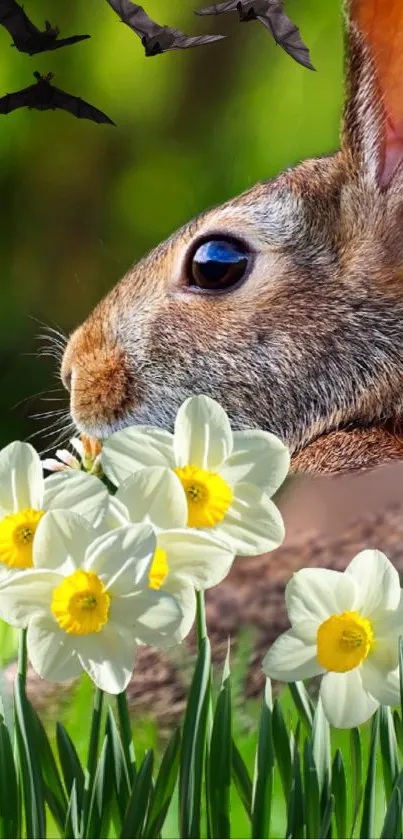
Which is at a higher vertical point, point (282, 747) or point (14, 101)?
point (14, 101)

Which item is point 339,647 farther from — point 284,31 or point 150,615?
point 284,31

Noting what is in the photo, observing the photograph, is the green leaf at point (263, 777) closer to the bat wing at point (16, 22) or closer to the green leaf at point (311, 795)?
the green leaf at point (311, 795)

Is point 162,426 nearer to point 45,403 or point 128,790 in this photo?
point 45,403

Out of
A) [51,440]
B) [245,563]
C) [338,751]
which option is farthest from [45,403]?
[338,751]

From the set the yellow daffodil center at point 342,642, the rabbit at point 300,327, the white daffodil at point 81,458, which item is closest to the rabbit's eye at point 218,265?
the rabbit at point 300,327

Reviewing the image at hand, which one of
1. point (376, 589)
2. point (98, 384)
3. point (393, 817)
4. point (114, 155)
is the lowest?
point (393, 817)

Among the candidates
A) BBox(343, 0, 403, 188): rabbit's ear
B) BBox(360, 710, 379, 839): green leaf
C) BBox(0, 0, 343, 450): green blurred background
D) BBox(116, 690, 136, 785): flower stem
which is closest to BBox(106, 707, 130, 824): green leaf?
BBox(116, 690, 136, 785): flower stem

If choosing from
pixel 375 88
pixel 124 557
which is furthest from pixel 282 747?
pixel 375 88
